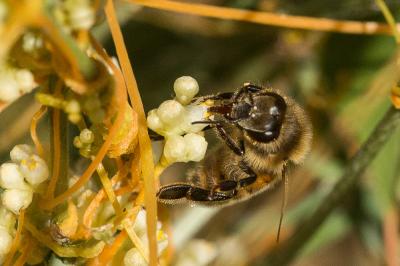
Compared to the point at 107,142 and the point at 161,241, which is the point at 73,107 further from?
the point at 161,241

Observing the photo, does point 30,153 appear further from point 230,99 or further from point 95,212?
point 230,99

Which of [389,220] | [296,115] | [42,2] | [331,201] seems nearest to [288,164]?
[296,115]

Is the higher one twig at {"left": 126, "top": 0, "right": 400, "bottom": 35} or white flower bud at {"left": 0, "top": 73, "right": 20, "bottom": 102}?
white flower bud at {"left": 0, "top": 73, "right": 20, "bottom": 102}

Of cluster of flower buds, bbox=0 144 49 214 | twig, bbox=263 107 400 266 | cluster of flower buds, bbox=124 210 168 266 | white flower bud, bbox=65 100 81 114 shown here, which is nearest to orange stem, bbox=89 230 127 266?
cluster of flower buds, bbox=124 210 168 266

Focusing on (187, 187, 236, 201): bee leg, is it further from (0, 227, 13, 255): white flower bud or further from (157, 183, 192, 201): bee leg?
(0, 227, 13, 255): white flower bud

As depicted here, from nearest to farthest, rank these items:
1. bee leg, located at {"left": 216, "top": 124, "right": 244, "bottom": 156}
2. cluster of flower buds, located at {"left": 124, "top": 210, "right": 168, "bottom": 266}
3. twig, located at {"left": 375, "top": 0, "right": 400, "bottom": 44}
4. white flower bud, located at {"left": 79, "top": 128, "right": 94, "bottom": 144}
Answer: white flower bud, located at {"left": 79, "top": 128, "right": 94, "bottom": 144} → cluster of flower buds, located at {"left": 124, "top": 210, "right": 168, "bottom": 266} → bee leg, located at {"left": 216, "top": 124, "right": 244, "bottom": 156} → twig, located at {"left": 375, "top": 0, "right": 400, "bottom": 44}

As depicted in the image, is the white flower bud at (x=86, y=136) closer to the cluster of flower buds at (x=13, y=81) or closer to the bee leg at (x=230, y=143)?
the cluster of flower buds at (x=13, y=81)
